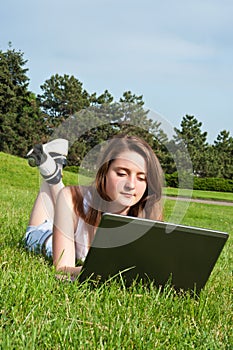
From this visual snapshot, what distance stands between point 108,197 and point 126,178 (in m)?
0.16

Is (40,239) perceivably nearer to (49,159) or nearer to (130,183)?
(49,159)

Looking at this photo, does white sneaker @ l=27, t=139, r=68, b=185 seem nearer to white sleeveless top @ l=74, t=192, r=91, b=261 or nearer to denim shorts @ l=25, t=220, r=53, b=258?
denim shorts @ l=25, t=220, r=53, b=258

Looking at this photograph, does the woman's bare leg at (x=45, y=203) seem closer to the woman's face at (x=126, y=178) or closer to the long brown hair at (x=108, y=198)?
the long brown hair at (x=108, y=198)

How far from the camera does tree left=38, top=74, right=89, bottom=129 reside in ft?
113

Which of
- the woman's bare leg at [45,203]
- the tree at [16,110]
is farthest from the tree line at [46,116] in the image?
the woman's bare leg at [45,203]

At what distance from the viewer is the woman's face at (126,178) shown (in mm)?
2809

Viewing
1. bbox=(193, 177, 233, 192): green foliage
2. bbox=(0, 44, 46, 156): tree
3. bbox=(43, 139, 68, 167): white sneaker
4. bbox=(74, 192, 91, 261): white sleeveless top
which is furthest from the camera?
bbox=(0, 44, 46, 156): tree

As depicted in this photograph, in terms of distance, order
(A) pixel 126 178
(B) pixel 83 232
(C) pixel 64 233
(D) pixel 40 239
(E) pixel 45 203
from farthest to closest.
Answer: (E) pixel 45 203 → (D) pixel 40 239 → (B) pixel 83 232 → (C) pixel 64 233 → (A) pixel 126 178

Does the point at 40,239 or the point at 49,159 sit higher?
the point at 49,159

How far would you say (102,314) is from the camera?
2197 mm

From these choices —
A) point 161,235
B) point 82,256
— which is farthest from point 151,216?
point 161,235

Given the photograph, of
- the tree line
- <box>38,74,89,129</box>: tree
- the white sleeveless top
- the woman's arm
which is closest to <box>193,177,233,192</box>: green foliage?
the tree line

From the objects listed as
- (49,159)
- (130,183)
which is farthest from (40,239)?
(130,183)

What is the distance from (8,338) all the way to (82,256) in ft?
4.87
